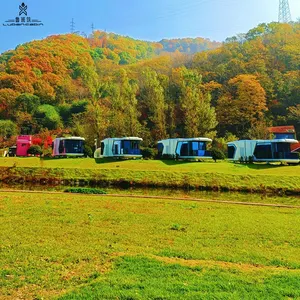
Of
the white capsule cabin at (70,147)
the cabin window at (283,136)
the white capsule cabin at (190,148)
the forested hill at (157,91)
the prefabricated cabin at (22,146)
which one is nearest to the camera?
the white capsule cabin at (190,148)

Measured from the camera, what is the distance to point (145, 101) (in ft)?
150

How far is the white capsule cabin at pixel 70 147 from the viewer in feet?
102

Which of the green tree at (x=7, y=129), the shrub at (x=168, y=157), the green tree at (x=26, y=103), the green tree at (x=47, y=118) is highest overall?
the green tree at (x=26, y=103)

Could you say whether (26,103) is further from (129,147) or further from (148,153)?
(129,147)

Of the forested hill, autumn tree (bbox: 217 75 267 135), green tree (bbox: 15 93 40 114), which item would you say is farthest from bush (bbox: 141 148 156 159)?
green tree (bbox: 15 93 40 114)

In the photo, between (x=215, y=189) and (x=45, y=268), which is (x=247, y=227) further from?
(x=215, y=189)

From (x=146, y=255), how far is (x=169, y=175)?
15.5 metres

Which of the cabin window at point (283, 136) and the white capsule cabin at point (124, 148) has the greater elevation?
the cabin window at point (283, 136)

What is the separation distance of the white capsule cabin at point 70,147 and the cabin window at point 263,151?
51.5 ft

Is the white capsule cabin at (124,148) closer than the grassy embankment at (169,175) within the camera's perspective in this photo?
No

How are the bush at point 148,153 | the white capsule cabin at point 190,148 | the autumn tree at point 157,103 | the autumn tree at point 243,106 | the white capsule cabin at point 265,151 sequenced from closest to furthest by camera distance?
the white capsule cabin at point 265,151
the white capsule cabin at point 190,148
the bush at point 148,153
the autumn tree at point 157,103
the autumn tree at point 243,106

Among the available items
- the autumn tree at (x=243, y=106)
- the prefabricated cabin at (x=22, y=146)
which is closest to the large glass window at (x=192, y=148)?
the autumn tree at (x=243, y=106)

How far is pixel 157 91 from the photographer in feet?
123

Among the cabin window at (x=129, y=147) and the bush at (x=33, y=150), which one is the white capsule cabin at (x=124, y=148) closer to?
the cabin window at (x=129, y=147)
